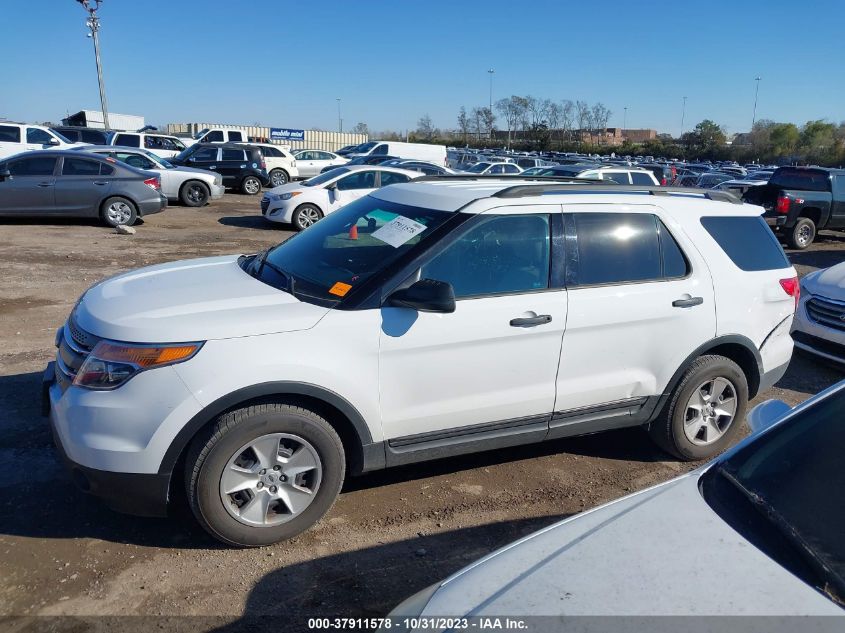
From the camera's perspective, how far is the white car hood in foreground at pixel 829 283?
21.4ft

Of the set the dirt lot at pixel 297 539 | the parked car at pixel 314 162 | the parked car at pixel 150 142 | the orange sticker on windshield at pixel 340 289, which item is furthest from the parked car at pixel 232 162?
the orange sticker on windshield at pixel 340 289

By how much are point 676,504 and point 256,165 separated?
69.6ft

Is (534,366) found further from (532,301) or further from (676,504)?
(676,504)

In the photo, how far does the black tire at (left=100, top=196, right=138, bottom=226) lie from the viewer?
13.6 meters

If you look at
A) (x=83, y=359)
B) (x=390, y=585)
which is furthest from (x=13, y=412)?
(x=390, y=585)

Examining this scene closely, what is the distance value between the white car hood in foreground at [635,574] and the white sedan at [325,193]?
12.6 m

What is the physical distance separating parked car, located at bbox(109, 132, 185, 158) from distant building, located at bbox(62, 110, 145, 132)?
73.6ft

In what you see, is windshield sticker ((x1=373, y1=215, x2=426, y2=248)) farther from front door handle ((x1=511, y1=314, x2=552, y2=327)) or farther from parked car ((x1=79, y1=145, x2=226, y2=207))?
parked car ((x1=79, y1=145, x2=226, y2=207))

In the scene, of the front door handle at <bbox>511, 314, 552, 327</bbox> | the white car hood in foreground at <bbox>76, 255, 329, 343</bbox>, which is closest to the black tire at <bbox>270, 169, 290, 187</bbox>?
the white car hood in foreground at <bbox>76, 255, 329, 343</bbox>

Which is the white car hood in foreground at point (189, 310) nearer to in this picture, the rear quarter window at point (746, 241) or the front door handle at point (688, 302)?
the front door handle at point (688, 302)

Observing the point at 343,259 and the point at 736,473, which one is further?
the point at 343,259

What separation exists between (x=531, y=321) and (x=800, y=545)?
1.91m

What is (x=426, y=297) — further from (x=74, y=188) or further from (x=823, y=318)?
(x=74, y=188)

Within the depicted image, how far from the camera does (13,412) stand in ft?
15.7
